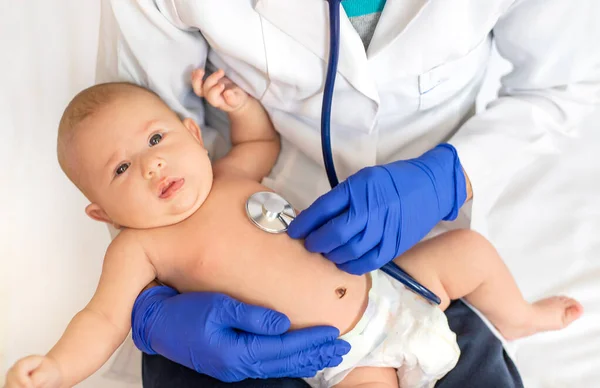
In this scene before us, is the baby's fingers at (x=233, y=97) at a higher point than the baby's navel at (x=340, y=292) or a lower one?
higher

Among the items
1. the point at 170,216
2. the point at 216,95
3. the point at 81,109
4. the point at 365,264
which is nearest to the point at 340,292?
the point at 365,264

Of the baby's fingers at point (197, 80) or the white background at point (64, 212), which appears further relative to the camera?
the white background at point (64, 212)

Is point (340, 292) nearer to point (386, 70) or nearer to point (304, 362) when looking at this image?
point (304, 362)

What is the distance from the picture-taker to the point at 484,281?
1072mm

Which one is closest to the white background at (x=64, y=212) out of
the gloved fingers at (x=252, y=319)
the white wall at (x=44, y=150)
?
the white wall at (x=44, y=150)

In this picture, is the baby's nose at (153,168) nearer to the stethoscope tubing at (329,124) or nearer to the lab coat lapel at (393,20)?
the stethoscope tubing at (329,124)

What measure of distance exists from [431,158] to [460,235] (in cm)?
16

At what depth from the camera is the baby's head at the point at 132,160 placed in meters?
0.98

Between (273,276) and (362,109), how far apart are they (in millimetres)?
320

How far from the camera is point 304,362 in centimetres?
92

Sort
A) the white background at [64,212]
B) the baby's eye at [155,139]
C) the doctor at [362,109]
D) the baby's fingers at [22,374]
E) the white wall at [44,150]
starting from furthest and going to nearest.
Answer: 1. the white wall at [44,150]
2. the white background at [64,212]
3. the baby's eye at [155,139]
4. the doctor at [362,109]
5. the baby's fingers at [22,374]

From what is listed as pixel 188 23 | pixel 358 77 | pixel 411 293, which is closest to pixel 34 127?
pixel 188 23

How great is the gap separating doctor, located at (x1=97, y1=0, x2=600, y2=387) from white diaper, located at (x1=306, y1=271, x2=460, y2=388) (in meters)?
0.05

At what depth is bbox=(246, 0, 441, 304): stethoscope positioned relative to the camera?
959 millimetres
